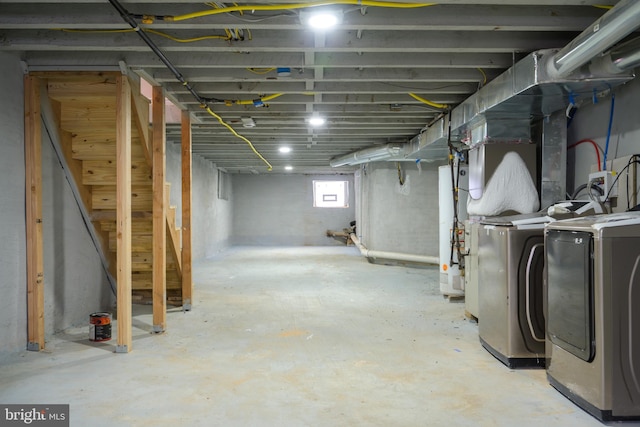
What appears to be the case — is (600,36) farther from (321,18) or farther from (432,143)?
(432,143)

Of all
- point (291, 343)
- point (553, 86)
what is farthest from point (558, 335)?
point (291, 343)

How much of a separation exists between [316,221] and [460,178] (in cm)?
798

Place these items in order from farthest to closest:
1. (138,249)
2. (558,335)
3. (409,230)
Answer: (409,230), (138,249), (558,335)

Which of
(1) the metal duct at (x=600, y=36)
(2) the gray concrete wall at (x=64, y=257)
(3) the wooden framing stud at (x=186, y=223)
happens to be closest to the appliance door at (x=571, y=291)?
(1) the metal duct at (x=600, y=36)

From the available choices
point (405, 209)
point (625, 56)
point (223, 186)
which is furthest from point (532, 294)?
point (223, 186)

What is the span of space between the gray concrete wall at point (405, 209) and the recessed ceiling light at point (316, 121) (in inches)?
121

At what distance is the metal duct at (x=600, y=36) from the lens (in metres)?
1.94

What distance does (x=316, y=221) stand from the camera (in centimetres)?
1265

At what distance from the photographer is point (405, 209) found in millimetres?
7934

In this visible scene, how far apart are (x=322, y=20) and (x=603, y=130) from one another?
7.51 ft

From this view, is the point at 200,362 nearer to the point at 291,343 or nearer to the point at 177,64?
the point at 291,343

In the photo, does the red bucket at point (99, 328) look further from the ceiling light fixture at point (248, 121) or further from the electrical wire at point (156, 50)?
the ceiling light fixture at point (248, 121)

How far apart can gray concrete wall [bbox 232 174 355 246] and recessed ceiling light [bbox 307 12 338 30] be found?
10.1m

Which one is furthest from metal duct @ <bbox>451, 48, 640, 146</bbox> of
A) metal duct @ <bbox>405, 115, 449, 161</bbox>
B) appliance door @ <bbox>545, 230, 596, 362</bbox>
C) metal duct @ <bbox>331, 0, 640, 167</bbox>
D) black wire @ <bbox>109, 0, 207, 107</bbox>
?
black wire @ <bbox>109, 0, 207, 107</bbox>
